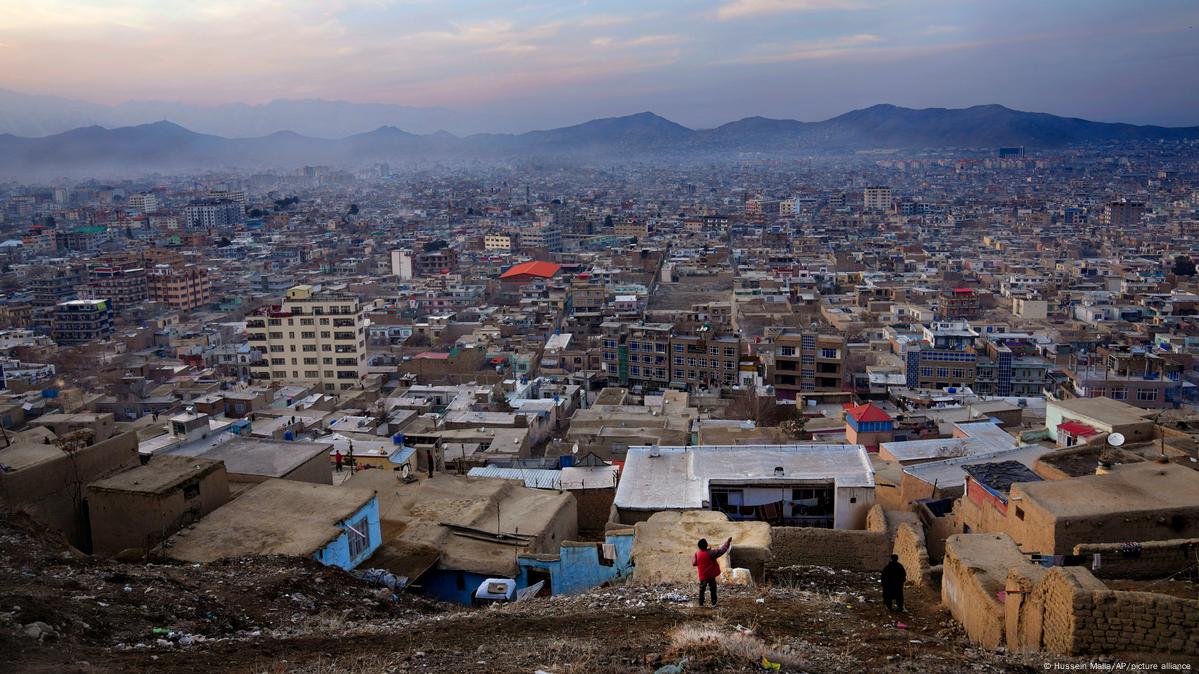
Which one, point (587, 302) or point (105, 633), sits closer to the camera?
point (105, 633)

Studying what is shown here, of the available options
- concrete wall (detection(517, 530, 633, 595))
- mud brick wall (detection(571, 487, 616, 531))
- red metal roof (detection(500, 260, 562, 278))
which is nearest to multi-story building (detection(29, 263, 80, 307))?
red metal roof (detection(500, 260, 562, 278))

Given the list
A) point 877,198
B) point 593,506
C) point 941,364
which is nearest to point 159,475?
point 593,506

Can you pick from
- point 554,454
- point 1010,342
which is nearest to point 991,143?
point 1010,342

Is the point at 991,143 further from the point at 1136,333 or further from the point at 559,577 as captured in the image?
the point at 559,577

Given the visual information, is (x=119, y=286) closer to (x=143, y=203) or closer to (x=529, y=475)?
(x=529, y=475)

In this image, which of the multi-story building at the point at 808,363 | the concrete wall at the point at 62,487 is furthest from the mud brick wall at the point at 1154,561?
the multi-story building at the point at 808,363

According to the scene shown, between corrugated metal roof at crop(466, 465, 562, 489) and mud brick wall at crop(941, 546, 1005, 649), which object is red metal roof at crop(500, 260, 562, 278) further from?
mud brick wall at crop(941, 546, 1005, 649)
